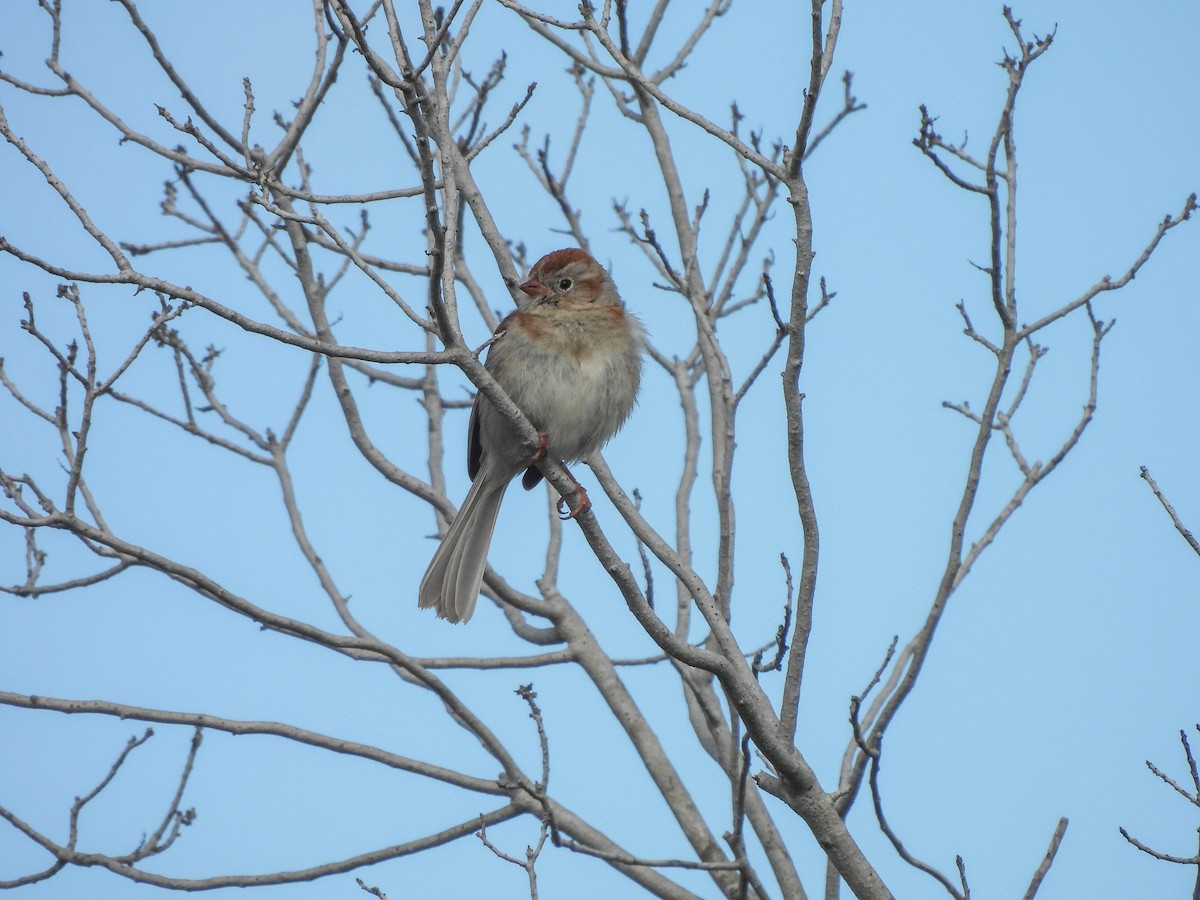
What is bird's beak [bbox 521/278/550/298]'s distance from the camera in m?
6.33

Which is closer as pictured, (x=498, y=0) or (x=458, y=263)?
(x=498, y=0)

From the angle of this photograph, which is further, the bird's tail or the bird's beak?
the bird's beak

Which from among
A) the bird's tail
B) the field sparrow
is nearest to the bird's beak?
the field sparrow

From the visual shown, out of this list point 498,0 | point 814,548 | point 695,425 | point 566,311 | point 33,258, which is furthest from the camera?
point 695,425

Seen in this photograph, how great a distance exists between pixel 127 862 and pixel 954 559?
3.54 meters

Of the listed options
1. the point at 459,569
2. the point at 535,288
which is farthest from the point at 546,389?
the point at 459,569

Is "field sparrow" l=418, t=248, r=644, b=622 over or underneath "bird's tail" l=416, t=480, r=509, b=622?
over

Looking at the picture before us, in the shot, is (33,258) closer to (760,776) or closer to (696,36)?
(760,776)

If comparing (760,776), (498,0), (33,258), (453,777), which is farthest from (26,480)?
(760,776)

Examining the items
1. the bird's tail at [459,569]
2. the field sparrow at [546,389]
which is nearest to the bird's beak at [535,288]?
the field sparrow at [546,389]

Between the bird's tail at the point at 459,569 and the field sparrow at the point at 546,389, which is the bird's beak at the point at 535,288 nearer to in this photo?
the field sparrow at the point at 546,389

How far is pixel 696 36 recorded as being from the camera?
23.9ft

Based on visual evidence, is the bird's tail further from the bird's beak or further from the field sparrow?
the bird's beak

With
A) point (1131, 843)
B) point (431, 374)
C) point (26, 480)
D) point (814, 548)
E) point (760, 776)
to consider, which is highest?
point (431, 374)
